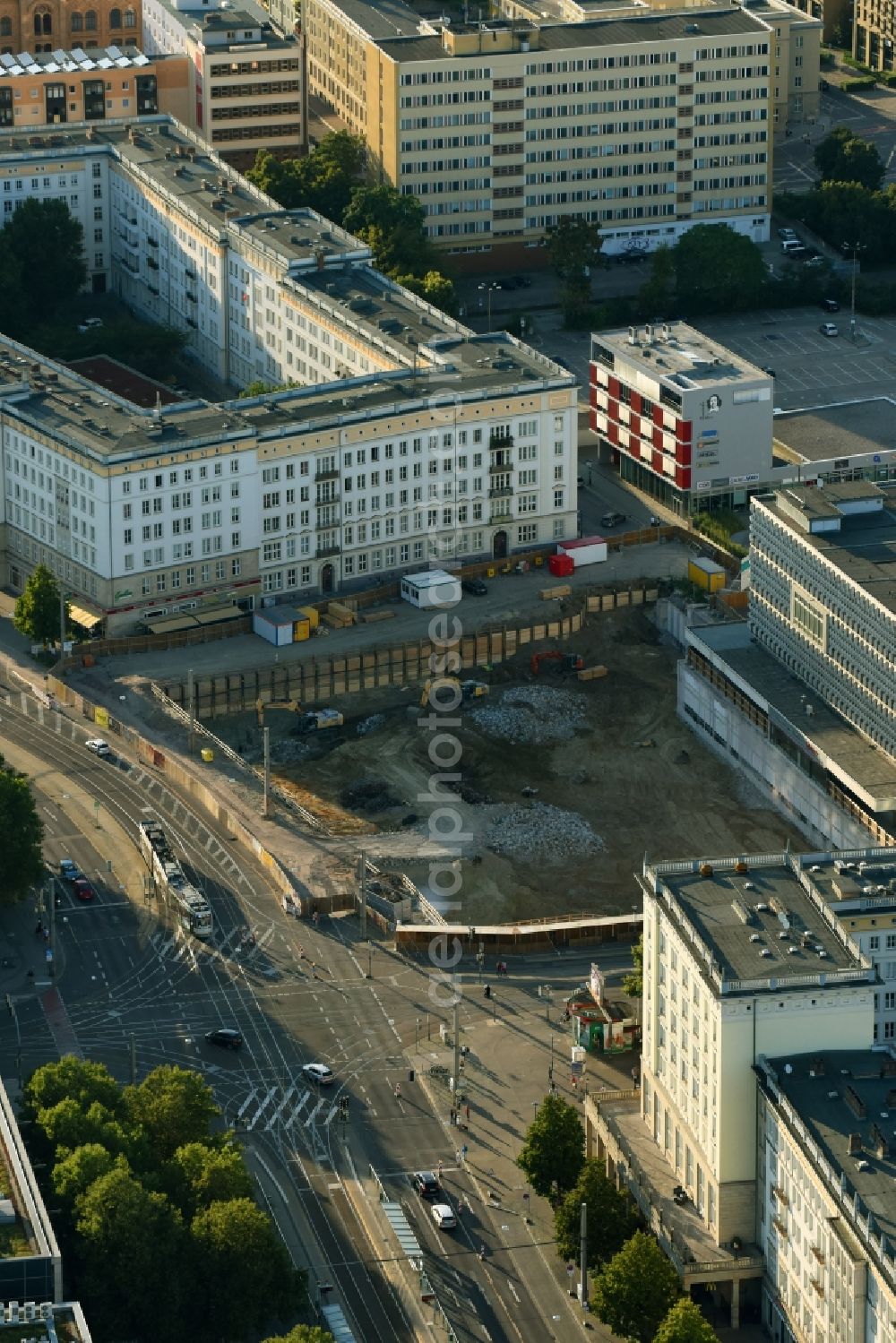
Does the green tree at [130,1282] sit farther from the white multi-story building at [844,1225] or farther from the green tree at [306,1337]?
the white multi-story building at [844,1225]

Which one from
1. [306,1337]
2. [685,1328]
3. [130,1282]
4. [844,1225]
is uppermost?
[844,1225]

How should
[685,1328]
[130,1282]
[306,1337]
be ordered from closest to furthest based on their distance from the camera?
[306,1337] < [685,1328] < [130,1282]

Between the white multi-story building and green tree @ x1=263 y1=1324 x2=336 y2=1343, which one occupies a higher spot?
the white multi-story building

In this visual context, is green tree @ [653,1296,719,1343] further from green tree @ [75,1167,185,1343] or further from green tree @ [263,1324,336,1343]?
green tree @ [75,1167,185,1343]

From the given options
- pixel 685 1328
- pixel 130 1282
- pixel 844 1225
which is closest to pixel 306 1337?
pixel 130 1282

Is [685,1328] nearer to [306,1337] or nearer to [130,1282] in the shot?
[306,1337]

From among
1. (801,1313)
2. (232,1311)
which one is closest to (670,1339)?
(801,1313)

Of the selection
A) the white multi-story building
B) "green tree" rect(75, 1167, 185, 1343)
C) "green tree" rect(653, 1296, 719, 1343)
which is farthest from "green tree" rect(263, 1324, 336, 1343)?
the white multi-story building

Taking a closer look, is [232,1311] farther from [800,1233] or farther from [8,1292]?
[800,1233]

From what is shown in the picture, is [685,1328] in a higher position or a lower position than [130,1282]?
higher
